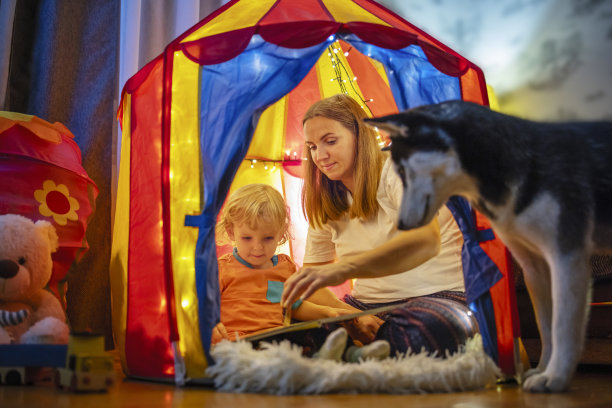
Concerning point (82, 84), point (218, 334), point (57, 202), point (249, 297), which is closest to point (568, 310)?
point (218, 334)

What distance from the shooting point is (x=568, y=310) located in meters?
1.00

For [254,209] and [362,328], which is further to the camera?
[254,209]

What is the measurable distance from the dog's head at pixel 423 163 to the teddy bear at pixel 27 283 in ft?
3.30

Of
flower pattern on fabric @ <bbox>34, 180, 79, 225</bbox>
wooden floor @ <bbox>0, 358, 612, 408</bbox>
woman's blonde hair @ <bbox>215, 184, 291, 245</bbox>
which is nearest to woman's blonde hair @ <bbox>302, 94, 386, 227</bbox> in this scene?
woman's blonde hair @ <bbox>215, 184, 291, 245</bbox>

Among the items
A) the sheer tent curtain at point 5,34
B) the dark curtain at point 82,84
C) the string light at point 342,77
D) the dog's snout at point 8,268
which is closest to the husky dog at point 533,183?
the string light at point 342,77

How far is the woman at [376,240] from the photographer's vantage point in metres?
1.37

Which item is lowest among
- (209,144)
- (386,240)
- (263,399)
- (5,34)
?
(263,399)

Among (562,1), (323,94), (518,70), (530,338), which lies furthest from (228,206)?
(562,1)

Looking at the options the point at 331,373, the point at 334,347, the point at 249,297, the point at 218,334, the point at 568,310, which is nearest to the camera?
the point at 568,310

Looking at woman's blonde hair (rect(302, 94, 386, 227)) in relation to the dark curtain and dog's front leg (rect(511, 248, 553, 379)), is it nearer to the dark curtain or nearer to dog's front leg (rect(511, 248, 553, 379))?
dog's front leg (rect(511, 248, 553, 379))

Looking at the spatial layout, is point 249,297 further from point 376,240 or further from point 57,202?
point 57,202

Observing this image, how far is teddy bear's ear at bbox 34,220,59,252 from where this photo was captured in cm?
150

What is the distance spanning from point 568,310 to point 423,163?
39 cm

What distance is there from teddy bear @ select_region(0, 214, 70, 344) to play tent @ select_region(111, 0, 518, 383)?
187mm
